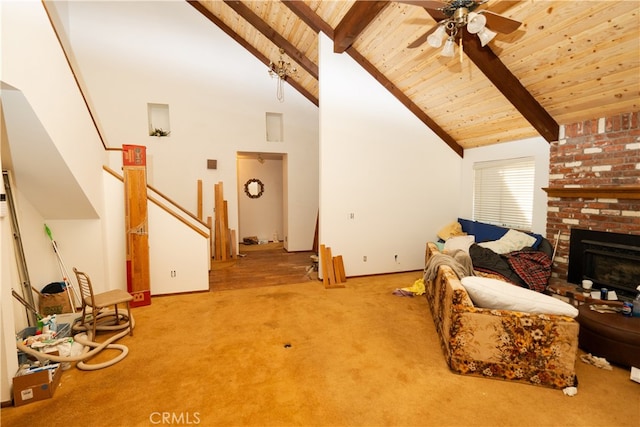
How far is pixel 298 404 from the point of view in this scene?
6.69ft

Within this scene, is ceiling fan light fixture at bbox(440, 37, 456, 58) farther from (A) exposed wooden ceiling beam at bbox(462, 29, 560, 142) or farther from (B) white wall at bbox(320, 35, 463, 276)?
(B) white wall at bbox(320, 35, 463, 276)

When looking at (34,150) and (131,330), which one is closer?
(34,150)

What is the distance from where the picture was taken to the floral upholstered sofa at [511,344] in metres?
2.16

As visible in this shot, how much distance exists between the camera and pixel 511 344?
2.24 metres

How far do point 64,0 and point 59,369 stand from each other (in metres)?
6.33

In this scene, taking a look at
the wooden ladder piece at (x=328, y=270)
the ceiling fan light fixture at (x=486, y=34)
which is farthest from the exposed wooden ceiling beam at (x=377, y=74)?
the wooden ladder piece at (x=328, y=270)

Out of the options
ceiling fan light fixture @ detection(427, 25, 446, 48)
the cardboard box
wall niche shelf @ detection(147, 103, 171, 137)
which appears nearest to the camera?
the cardboard box

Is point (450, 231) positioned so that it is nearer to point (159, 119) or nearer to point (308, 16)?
point (308, 16)

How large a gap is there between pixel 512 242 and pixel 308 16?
14.2 ft

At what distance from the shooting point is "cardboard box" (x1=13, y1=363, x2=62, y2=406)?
202 centimetres

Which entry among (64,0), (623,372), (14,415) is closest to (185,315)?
(14,415)

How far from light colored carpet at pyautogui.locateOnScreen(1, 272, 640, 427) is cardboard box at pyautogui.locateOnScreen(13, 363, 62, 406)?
2.1 inches

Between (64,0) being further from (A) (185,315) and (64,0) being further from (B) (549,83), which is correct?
(B) (549,83)

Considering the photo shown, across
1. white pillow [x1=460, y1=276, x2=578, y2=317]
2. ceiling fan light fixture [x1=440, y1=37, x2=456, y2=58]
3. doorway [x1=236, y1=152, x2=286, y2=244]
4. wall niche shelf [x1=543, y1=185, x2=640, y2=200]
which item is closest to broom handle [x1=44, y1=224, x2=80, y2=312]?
white pillow [x1=460, y1=276, x2=578, y2=317]
